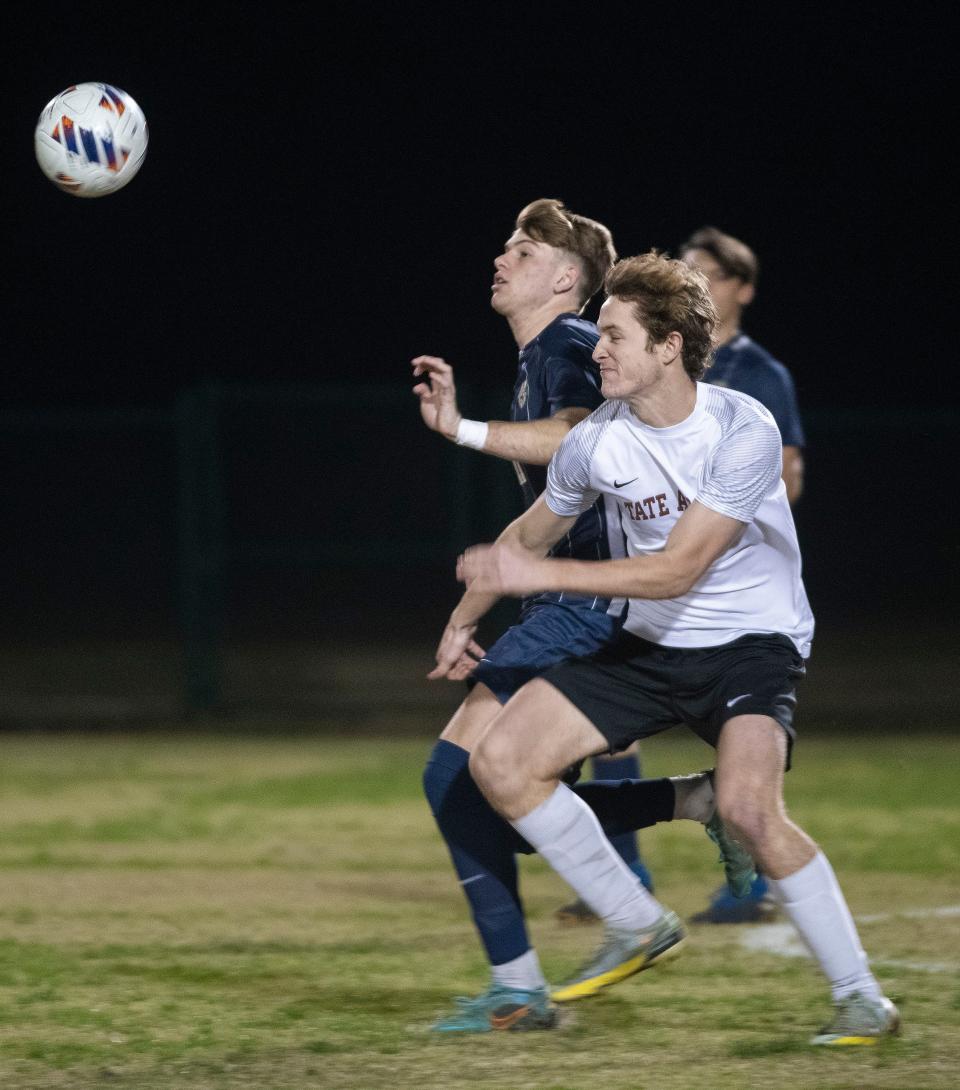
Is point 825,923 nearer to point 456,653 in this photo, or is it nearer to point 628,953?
point 628,953

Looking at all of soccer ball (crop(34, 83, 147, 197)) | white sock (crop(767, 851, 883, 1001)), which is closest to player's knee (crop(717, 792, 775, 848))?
white sock (crop(767, 851, 883, 1001))

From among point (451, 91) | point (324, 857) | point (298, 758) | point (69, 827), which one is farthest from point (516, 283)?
point (451, 91)

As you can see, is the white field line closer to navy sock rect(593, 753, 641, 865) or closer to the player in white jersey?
navy sock rect(593, 753, 641, 865)

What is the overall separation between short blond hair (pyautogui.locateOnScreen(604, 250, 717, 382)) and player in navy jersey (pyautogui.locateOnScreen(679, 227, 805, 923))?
6.61 ft

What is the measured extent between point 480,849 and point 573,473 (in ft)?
3.48

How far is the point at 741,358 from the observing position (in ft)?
23.8

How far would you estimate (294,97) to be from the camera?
26.9m

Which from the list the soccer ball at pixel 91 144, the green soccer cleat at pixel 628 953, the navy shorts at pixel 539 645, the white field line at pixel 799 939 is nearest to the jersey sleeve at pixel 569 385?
the navy shorts at pixel 539 645

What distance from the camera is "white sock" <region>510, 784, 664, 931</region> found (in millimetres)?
4961

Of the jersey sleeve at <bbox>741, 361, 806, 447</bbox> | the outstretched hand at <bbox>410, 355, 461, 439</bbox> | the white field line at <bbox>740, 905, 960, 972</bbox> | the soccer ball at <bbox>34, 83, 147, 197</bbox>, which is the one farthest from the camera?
the jersey sleeve at <bbox>741, 361, 806, 447</bbox>

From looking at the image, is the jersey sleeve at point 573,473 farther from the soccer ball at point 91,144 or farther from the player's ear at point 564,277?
the soccer ball at point 91,144

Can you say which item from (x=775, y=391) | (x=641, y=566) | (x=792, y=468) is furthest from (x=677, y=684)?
(x=792, y=468)

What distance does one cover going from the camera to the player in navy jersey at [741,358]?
719 cm

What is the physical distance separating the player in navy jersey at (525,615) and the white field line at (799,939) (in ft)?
3.38
